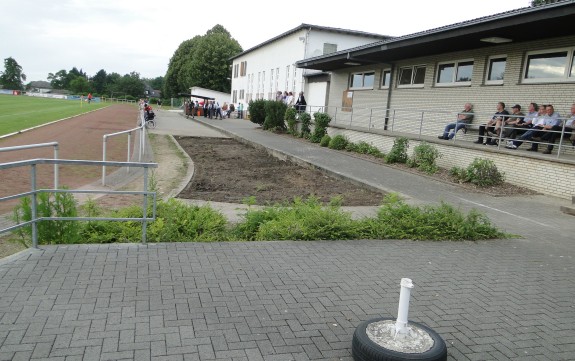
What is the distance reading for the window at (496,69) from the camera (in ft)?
50.8

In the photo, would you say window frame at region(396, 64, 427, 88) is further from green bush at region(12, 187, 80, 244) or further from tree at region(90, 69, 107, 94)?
tree at region(90, 69, 107, 94)

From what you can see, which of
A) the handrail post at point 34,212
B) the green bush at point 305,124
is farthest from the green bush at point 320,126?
the handrail post at point 34,212

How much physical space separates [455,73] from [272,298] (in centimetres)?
1556

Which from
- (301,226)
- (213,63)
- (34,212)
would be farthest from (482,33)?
(213,63)

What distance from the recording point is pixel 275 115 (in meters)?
28.5

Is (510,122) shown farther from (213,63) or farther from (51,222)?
(213,63)

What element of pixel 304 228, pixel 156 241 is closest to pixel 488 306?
pixel 304 228

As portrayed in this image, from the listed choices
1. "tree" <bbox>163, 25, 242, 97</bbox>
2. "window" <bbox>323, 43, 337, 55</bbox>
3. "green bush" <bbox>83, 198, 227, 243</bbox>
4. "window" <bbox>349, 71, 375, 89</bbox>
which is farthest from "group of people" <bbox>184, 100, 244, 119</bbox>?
"green bush" <bbox>83, 198, 227, 243</bbox>

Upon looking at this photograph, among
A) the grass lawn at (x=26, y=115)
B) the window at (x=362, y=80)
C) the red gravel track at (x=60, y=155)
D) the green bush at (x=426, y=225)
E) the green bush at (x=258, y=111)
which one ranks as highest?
the window at (x=362, y=80)

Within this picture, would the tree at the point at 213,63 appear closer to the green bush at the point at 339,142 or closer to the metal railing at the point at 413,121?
the metal railing at the point at 413,121

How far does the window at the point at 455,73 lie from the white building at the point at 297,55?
12111 millimetres

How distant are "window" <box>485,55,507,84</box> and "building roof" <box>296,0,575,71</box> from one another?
23.6 inches

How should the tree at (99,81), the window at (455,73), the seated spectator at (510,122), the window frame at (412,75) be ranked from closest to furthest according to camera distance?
the seated spectator at (510,122) < the window at (455,73) < the window frame at (412,75) < the tree at (99,81)

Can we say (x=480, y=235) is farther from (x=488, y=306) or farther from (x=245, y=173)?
(x=245, y=173)
